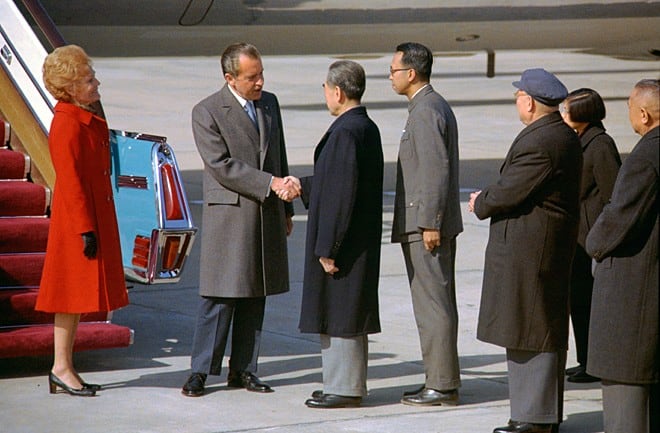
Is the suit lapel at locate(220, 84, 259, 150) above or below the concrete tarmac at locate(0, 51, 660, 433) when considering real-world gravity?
above

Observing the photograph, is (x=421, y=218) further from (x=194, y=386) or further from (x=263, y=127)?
(x=194, y=386)

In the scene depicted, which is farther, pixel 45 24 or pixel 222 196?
pixel 45 24

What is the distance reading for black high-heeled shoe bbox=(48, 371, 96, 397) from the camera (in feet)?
23.2

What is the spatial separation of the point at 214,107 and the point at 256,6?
275 inches

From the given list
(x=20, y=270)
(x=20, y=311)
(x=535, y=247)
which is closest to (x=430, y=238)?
(x=535, y=247)

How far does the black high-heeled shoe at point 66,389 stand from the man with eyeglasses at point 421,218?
163 cm

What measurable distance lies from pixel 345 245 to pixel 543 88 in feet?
4.19

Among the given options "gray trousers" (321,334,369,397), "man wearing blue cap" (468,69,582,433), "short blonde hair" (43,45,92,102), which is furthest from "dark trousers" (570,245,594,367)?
"short blonde hair" (43,45,92,102)

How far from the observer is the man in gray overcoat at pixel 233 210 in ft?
23.4

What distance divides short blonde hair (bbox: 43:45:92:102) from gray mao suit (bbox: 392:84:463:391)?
1.69 meters

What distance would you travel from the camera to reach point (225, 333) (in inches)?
284

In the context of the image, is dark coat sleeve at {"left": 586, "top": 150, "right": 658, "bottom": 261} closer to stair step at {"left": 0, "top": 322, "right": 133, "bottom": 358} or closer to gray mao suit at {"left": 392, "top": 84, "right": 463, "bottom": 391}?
gray mao suit at {"left": 392, "top": 84, "right": 463, "bottom": 391}

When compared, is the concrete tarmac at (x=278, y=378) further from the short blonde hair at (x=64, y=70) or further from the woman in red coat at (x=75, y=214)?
the short blonde hair at (x=64, y=70)

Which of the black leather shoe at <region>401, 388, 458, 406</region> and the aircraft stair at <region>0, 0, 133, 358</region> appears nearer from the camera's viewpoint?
the black leather shoe at <region>401, 388, 458, 406</region>
